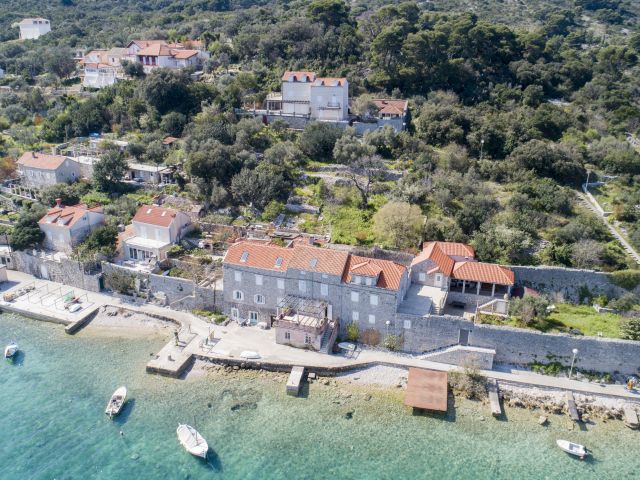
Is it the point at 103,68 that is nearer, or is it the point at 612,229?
the point at 612,229

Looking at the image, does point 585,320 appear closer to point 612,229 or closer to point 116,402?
point 612,229

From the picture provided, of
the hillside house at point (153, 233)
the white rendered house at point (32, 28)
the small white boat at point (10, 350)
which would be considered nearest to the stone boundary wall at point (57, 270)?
the hillside house at point (153, 233)

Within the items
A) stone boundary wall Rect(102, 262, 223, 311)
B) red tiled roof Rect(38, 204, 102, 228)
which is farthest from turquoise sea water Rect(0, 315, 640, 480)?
red tiled roof Rect(38, 204, 102, 228)

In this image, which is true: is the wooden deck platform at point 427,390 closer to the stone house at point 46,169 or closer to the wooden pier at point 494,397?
the wooden pier at point 494,397

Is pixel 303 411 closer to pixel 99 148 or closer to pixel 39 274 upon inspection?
pixel 39 274

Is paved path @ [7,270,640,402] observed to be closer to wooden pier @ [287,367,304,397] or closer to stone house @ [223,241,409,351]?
wooden pier @ [287,367,304,397]

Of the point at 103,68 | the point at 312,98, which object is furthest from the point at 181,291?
the point at 103,68

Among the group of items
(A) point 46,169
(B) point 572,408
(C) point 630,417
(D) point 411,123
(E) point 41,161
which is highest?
(D) point 411,123
